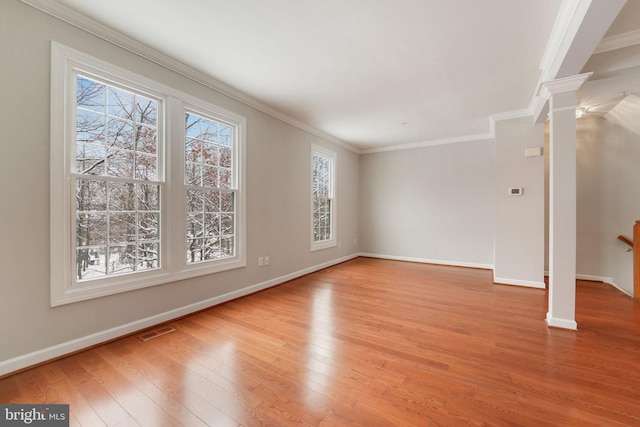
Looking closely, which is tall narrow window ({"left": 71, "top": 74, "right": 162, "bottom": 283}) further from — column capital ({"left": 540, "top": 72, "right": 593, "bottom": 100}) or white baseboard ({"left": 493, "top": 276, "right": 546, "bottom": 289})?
white baseboard ({"left": 493, "top": 276, "right": 546, "bottom": 289})

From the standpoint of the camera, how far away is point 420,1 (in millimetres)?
1995

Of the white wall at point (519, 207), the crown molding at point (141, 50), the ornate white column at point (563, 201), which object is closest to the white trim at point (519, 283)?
the white wall at point (519, 207)

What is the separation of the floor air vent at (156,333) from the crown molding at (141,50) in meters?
2.83

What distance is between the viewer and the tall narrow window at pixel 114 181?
228 cm

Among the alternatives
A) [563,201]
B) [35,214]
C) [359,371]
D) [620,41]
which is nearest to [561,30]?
[620,41]

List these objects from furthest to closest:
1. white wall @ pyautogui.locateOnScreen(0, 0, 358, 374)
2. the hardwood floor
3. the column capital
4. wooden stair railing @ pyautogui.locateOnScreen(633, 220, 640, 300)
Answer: wooden stair railing @ pyautogui.locateOnScreen(633, 220, 640, 300)
the column capital
white wall @ pyautogui.locateOnScreen(0, 0, 358, 374)
the hardwood floor

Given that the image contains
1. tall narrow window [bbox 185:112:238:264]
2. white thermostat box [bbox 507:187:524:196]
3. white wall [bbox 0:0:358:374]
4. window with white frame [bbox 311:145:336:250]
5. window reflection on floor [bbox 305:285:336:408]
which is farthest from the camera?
window with white frame [bbox 311:145:336:250]

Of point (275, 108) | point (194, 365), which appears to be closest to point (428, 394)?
point (194, 365)

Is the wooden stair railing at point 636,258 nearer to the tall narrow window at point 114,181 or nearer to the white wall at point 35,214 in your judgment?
the white wall at point 35,214

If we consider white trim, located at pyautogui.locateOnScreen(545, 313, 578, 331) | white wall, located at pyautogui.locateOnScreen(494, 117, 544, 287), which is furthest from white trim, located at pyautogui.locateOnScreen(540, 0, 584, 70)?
white trim, located at pyautogui.locateOnScreen(545, 313, 578, 331)

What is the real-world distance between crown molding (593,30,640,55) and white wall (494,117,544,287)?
6.18 ft

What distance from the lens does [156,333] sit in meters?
2.54

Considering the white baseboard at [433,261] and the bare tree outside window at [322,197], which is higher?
the bare tree outside window at [322,197]

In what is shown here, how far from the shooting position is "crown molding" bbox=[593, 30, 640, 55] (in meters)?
2.27
